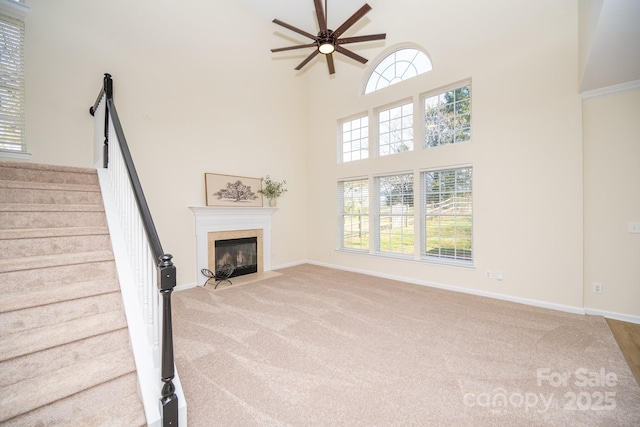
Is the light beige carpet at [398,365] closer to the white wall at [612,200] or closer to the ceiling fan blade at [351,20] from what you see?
the white wall at [612,200]

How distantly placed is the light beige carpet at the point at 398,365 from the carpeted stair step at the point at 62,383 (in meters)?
0.54

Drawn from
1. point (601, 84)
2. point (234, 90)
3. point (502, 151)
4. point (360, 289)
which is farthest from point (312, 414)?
point (234, 90)

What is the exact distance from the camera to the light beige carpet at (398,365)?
166 centimetres

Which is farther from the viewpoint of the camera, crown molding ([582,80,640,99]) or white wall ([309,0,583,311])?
white wall ([309,0,583,311])

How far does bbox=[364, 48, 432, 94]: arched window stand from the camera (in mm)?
4520

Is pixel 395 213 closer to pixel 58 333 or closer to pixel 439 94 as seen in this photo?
pixel 439 94

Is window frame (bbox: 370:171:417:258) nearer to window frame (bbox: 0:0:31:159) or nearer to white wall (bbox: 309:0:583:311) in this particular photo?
white wall (bbox: 309:0:583:311)

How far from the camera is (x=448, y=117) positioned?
14.0ft

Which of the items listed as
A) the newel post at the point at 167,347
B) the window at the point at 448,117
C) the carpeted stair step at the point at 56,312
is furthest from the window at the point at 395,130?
the carpeted stair step at the point at 56,312

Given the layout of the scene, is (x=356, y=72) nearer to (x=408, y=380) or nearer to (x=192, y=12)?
(x=192, y=12)

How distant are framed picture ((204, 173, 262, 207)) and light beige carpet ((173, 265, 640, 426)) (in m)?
1.97

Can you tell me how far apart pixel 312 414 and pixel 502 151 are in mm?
3988

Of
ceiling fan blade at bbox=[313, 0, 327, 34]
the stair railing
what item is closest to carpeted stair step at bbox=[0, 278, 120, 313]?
the stair railing

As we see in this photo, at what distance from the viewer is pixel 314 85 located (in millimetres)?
6234
